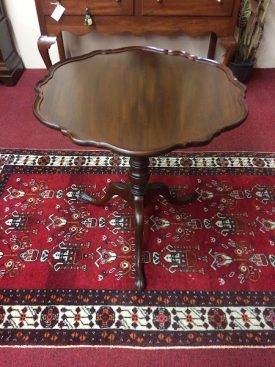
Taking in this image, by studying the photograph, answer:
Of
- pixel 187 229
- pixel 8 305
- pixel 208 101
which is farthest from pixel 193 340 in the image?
pixel 208 101

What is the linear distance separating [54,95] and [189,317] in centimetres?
105

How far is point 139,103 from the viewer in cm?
124

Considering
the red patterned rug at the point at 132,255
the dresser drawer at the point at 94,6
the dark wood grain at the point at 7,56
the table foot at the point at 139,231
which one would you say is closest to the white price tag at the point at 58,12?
the dresser drawer at the point at 94,6

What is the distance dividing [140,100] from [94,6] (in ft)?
3.91

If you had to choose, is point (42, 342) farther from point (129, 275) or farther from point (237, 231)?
point (237, 231)

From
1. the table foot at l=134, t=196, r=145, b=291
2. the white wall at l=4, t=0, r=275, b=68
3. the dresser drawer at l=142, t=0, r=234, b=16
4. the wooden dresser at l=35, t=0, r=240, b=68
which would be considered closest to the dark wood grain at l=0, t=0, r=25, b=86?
the white wall at l=4, t=0, r=275, b=68

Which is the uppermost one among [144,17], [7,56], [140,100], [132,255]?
[140,100]

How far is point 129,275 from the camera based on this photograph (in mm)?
1475

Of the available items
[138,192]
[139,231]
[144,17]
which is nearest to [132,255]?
[139,231]

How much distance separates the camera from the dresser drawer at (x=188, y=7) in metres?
2.07

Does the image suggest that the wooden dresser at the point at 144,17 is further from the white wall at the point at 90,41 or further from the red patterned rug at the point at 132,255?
the red patterned rug at the point at 132,255

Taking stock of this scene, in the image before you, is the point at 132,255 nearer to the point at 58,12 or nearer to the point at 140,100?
the point at 140,100

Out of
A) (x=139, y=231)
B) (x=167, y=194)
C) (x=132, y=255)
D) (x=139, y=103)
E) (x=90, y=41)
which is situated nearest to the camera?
(x=139, y=103)

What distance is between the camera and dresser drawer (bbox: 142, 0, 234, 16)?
2.07m
